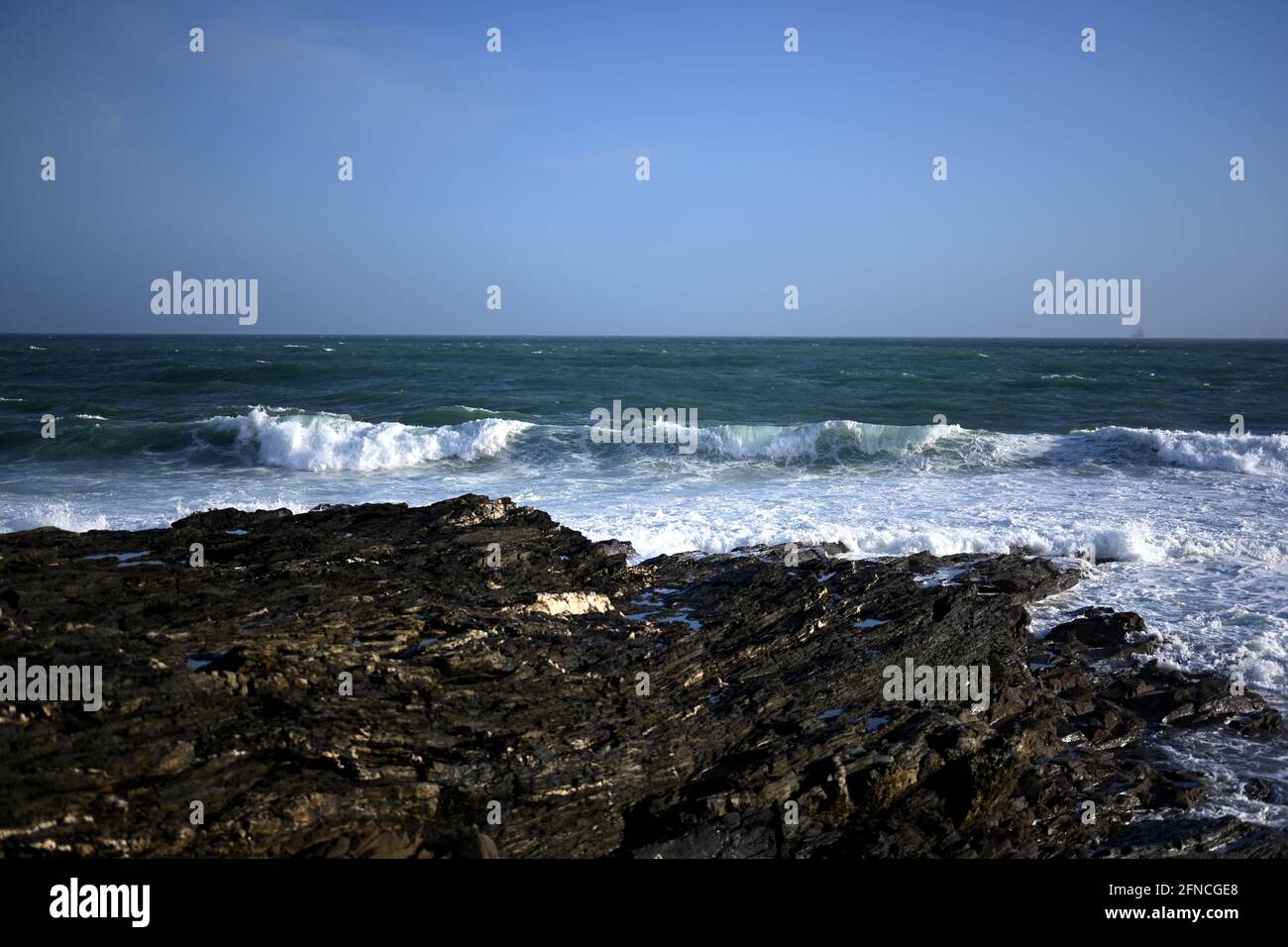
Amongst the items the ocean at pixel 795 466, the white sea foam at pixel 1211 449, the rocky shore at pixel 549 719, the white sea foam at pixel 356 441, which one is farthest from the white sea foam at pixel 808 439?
the rocky shore at pixel 549 719

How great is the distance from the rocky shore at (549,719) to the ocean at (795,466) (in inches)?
44.7

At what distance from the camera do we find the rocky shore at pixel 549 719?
476cm

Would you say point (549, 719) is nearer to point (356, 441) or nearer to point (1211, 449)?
point (356, 441)

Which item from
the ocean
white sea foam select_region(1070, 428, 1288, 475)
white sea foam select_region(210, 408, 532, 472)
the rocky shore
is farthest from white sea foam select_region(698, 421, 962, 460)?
the rocky shore

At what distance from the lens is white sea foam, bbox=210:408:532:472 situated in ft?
73.0

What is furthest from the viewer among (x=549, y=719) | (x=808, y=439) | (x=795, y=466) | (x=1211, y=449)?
(x=808, y=439)

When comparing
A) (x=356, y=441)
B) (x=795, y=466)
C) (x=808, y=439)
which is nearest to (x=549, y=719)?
(x=795, y=466)

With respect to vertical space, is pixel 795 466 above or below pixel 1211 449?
below

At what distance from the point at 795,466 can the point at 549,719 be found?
16393 mm

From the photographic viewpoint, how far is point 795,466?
2153 centimetres

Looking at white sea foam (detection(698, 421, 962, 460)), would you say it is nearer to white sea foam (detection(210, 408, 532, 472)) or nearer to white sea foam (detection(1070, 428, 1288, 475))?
white sea foam (detection(1070, 428, 1288, 475))

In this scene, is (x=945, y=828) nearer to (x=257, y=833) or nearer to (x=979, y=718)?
(x=979, y=718)

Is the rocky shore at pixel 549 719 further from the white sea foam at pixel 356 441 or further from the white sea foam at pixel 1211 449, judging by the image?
the white sea foam at pixel 1211 449

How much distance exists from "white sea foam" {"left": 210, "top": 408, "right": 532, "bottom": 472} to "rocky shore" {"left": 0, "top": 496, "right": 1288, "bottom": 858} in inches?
523
